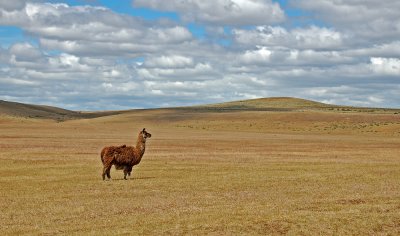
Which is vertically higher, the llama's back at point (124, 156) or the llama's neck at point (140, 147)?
the llama's neck at point (140, 147)

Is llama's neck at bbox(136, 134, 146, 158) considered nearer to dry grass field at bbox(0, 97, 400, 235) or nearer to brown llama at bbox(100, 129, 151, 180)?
brown llama at bbox(100, 129, 151, 180)

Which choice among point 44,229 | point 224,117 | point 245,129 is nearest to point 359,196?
point 44,229

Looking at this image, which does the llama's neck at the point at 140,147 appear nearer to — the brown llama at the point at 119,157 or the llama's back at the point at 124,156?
the brown llama at the point at 119,157

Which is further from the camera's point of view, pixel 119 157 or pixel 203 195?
pixel 119 157

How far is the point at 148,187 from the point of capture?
25.5 metres

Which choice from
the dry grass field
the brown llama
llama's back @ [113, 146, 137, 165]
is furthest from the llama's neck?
the dry grass field

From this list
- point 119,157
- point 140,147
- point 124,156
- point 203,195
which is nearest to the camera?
point 203,195

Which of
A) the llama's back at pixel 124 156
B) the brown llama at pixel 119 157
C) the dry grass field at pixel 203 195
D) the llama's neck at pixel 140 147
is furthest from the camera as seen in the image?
the llama's neck at pixel 140 147

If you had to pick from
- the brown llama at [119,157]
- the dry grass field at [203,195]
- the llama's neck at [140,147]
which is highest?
the llama's neck at [140,147]

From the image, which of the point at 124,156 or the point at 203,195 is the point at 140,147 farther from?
the point at 203,195

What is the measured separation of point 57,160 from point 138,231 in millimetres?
24304

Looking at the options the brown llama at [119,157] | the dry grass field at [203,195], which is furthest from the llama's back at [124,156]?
the dry grass field at [203,195]

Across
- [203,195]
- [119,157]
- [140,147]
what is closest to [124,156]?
[119,157]

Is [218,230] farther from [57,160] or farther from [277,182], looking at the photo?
[57,160]
